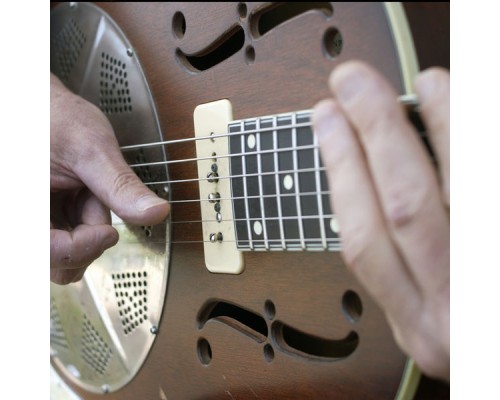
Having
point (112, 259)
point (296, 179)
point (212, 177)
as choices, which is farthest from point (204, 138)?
point (112, 259)

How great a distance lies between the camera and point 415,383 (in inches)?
17.7

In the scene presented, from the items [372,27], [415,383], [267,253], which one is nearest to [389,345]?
[415,383]

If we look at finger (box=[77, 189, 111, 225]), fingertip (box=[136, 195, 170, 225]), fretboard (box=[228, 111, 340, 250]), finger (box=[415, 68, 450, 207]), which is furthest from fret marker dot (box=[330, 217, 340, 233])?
finger (box=[77, 189, 111, 225])

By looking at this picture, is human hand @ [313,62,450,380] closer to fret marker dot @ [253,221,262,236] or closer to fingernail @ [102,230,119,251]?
fret marker dot @ [253,221,262,236]

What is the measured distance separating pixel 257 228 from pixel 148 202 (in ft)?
0.45

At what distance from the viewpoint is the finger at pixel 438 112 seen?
36cm

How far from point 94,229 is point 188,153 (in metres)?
0.14

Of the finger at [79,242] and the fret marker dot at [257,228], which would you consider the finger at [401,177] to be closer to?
the fret marker dot at [257,228]

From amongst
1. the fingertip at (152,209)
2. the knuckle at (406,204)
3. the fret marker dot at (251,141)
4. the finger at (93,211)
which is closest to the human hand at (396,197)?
the knuckle at (406,204)

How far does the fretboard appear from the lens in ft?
1.49

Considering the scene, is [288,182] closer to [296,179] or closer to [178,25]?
[296,179]

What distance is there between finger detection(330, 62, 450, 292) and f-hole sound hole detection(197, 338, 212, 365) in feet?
1.06

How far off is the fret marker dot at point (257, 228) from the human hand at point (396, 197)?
0.45 ft
